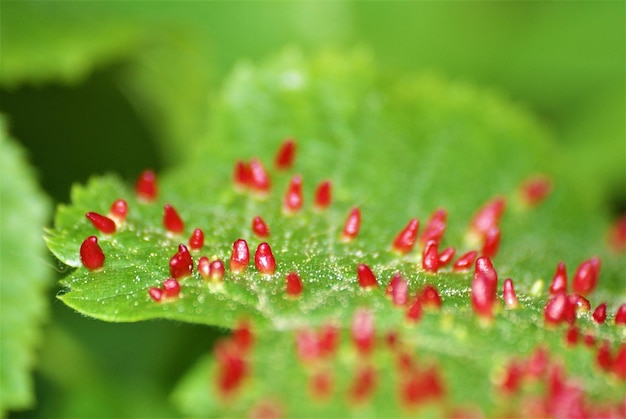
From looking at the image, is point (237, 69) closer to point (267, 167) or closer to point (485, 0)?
point (267, 167)

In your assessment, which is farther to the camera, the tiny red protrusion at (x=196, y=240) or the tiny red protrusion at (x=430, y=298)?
the tiny red protrusion at (x=196, y=240)

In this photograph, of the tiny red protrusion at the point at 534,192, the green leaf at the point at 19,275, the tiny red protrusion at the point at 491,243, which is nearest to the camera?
the green leaf at the point at 19,275

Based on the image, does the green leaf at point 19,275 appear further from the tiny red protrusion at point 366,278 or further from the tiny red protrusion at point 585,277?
the tiny red protrusion at point 585,277

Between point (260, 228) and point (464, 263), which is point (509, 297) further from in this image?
point (260, 228)

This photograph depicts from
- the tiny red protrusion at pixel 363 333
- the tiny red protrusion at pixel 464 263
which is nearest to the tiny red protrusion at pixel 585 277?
the tiny red protrusion at pixel 464 263

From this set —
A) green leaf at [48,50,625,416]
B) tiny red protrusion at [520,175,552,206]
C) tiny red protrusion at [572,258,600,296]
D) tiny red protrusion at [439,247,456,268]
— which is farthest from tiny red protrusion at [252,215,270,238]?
tiny red protrusion at [520,175,552,206]

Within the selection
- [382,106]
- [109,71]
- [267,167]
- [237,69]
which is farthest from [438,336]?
[109,71]
